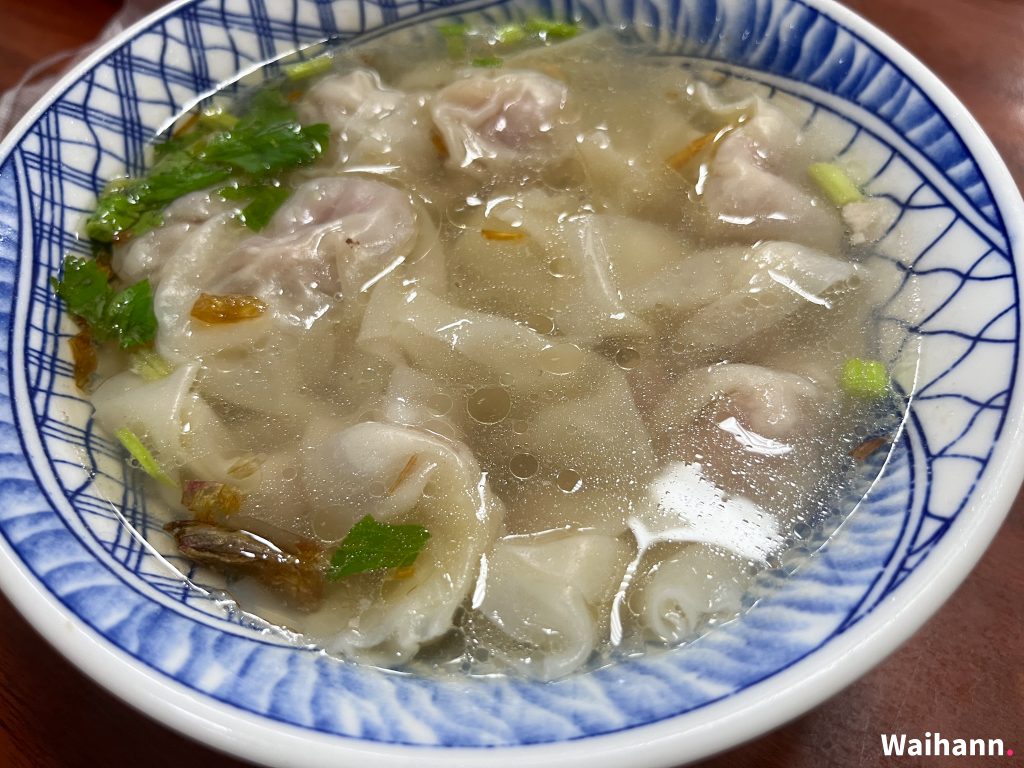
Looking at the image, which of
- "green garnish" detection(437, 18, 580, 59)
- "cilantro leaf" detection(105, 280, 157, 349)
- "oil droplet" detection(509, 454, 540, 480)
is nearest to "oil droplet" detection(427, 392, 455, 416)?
"oil droplet" detection(509, 454, 540, 480)

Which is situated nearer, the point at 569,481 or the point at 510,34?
the point at 569,481

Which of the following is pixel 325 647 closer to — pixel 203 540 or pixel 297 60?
pixel 203 540

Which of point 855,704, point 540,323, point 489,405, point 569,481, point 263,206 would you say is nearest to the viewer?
point 855,704

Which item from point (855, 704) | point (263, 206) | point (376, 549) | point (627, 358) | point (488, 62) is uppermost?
point (488, 62)

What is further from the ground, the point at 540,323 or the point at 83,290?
the point at 83,290

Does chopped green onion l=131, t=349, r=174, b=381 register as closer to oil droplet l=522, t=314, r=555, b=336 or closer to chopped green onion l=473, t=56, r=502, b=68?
oil droplet l=522, t=314, r=555, b=336

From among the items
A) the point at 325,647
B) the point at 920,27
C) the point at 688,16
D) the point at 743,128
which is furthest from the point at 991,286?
the point at 920,27

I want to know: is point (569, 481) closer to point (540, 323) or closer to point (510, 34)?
point (540, 323)

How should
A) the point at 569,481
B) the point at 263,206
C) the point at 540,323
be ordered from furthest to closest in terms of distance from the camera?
the point at 263,206 < the point at 540,323 < the point at 569,481

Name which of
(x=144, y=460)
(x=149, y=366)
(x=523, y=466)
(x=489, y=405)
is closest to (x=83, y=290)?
(x=149, y=366)
